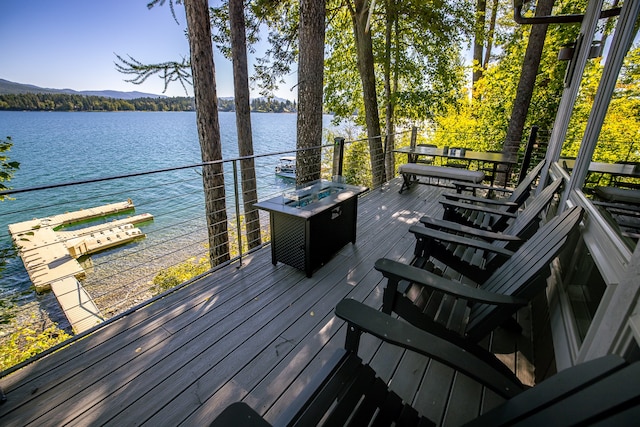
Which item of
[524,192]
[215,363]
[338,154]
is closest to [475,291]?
[215,363]

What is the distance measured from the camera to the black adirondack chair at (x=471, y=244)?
83.0 inches

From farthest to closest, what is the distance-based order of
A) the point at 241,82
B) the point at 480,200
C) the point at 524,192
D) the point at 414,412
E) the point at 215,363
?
the point at 241,82 < the point at 524,192 < the point at 480,200 < the point at 215,363 < the point at 414,412

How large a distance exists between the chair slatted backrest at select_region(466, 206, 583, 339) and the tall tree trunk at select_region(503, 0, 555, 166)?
543 cm

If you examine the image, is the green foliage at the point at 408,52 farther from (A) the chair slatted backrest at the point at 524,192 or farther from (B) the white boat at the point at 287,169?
(A) the chair slatted backrest at the point at 524,192

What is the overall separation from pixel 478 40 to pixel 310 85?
714cm

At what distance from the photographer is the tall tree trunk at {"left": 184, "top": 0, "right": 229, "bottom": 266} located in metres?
4.37

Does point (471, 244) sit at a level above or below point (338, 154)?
below

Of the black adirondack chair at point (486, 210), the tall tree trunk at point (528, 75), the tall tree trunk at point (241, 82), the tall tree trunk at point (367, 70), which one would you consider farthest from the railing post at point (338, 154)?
the tall tree trunk at point (528, 75)

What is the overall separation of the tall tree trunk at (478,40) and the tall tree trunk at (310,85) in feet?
20.7

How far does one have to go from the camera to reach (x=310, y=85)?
4.31 meters

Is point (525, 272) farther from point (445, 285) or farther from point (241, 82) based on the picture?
point (241, 82)

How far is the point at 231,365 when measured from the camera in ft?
6.01

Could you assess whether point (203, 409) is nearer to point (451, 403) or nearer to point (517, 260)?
point (451, 403)

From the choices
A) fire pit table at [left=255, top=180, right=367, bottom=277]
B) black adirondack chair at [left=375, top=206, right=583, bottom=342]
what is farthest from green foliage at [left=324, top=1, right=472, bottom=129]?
black adirondack chair at [left=375, top=206, right=583, bottom=342]
